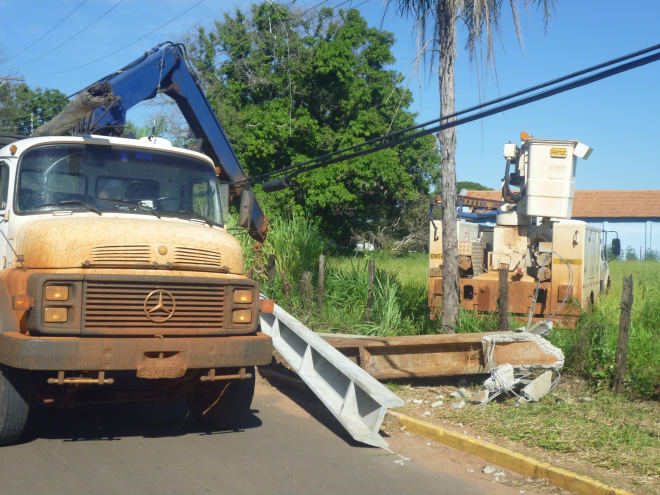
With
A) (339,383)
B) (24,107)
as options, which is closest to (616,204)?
(24,107)

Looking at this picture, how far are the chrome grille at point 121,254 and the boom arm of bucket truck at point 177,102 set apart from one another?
2196 mm

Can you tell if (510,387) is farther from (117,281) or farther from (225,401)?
(117,281)

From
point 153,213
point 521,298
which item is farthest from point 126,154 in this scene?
point 521,298

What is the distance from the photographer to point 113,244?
5684 mm

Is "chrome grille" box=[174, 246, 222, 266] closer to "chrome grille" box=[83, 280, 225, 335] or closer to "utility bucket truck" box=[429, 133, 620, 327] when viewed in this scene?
"chrome grille" box=[83, 280, 225, 335]

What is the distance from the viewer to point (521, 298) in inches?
386

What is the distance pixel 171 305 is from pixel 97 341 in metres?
0.68

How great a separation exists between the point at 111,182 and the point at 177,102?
12.0 feet

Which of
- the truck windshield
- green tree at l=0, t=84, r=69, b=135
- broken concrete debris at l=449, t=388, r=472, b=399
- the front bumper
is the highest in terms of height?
green tree at l=0, t=84, r=69, b=135

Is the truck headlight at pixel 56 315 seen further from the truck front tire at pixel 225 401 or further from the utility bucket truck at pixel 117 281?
the truck front tire at pixel 225 401

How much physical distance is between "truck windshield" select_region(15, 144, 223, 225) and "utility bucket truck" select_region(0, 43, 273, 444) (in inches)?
0.4

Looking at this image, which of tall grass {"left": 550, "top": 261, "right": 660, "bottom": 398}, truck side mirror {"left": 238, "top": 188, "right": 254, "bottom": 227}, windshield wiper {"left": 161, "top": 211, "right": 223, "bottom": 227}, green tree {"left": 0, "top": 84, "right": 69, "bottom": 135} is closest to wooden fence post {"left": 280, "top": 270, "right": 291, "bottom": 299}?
truck side mirror {"left": 238, "top": 188, "right": 254, "bottom": 227}

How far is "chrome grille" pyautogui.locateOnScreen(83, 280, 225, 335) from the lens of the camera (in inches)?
215

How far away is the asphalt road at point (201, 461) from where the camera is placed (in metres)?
5.03
